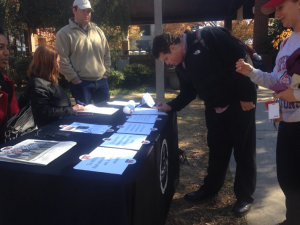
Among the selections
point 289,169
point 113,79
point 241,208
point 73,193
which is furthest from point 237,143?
point 113,79

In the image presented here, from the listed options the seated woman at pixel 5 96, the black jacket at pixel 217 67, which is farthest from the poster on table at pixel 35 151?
the black jacket at pixel 217 67

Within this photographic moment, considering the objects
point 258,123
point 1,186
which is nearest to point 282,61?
point 1,186

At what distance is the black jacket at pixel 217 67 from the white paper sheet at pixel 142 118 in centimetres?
49

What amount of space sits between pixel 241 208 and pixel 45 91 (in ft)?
6.82

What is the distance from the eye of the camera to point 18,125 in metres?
2.19

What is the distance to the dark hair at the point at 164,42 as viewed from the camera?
7.23 ft

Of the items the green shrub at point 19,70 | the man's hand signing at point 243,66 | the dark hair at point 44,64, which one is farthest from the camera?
the green shrub at point 19,70

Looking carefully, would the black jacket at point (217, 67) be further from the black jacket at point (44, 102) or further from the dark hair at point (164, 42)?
the black jacket at point (44, 102)

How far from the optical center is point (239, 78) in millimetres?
2193

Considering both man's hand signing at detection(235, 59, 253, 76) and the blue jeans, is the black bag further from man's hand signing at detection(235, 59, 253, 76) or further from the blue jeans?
man's hand signing at detection(235, 59, 253, 76)

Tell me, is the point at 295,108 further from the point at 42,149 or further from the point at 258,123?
the point at 258,123

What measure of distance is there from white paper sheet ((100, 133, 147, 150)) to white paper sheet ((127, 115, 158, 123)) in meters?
0.41

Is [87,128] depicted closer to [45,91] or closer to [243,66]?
[45,91]

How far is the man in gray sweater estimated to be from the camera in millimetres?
3482
